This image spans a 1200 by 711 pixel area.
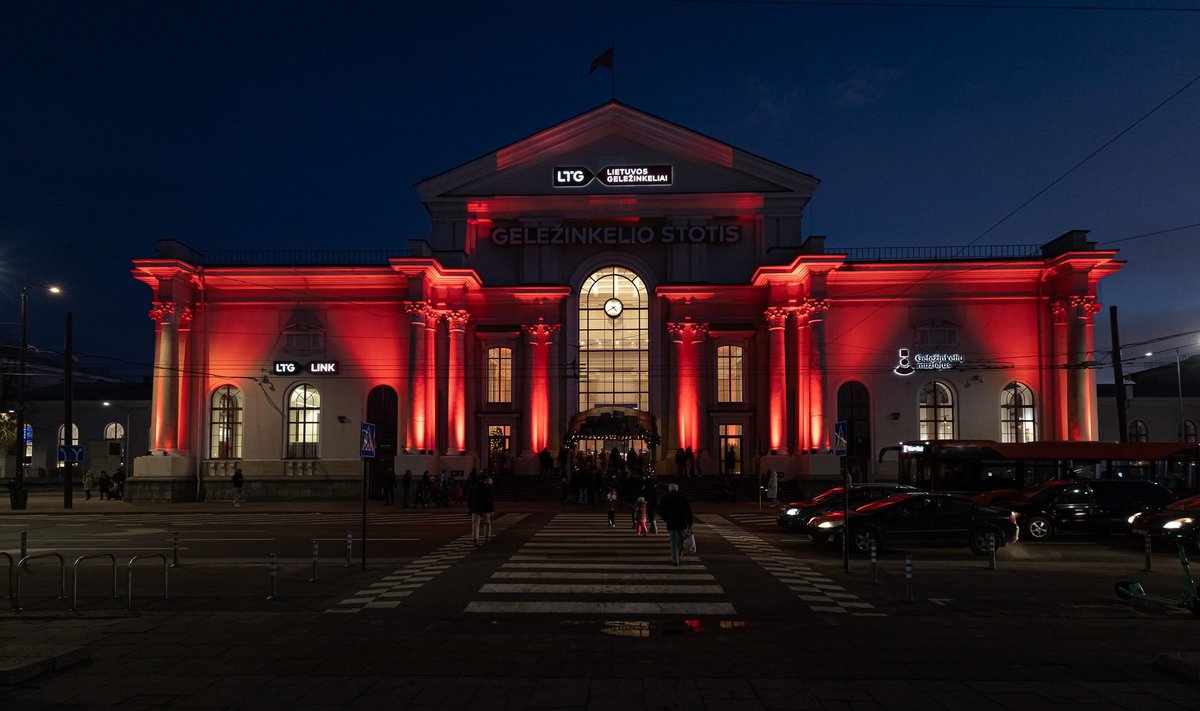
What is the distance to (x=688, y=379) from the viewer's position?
47531 millimetres

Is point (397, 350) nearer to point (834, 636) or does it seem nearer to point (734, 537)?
point (734, 537)

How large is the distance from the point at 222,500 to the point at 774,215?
103 feet

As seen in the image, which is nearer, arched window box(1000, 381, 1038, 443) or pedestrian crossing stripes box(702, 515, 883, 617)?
pedestrian crossing stripes box(702, 515, 883, 617)

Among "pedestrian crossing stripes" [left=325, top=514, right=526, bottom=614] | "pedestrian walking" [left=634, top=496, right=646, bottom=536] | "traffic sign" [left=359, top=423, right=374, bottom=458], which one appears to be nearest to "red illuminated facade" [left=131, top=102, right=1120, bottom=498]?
"pedestrian walking" [left=634, top=496, right=646, bottom=536]

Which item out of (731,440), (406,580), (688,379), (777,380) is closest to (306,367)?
(688,379)

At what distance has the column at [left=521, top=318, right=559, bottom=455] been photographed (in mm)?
47375

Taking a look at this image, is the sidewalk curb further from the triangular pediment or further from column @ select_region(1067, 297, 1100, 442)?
column @ select_region(1067, 297, 1100, 442)

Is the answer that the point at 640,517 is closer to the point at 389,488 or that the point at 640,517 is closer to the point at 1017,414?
the point at 389,488

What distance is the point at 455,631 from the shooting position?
40.0 ft

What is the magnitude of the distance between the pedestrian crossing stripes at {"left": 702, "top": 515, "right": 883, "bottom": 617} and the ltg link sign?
2613cm

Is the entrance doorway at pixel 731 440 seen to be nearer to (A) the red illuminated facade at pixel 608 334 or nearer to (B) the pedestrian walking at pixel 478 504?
(A) the red illuminated facade at pixel 608 334

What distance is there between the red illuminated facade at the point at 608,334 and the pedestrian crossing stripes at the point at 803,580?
2174 centimetres

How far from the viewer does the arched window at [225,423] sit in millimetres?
46969

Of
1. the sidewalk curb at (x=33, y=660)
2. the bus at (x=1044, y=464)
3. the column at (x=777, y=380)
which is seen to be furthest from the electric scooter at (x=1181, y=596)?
the column at (x=777, y=380)
